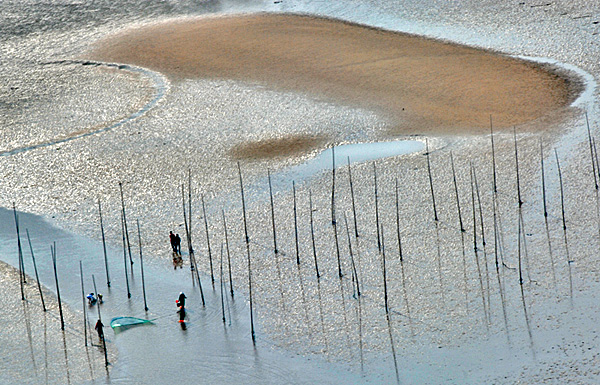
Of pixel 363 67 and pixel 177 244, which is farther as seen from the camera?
pixel 363 67

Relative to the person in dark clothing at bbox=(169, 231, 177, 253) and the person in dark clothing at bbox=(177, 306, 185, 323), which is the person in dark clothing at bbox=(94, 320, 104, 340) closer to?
the person in dark clothing at bbox=(177, 306, 185, 323)

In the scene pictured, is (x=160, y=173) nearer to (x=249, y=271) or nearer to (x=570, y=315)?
(x=249, y=271)

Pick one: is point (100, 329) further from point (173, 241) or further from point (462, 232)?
point (462, 232)

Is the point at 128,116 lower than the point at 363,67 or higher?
lower

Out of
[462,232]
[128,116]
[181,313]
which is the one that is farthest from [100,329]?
[128,116]

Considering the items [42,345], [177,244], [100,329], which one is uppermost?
[177,244]
